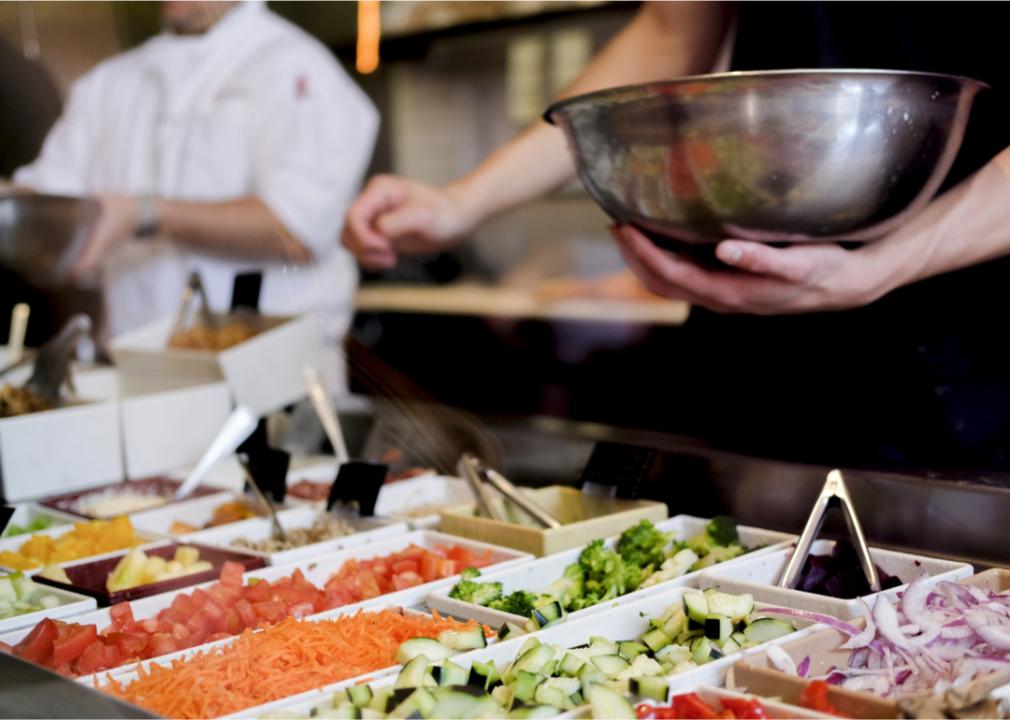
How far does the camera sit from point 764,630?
1.30 metres

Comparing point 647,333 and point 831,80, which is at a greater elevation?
point 831,80

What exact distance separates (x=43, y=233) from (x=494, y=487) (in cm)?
156

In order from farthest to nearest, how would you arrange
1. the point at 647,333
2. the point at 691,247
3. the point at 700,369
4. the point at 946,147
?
1. the point at 647,333
2. the point at 700,369
3. the point at 691,247
4. the point at 946,147

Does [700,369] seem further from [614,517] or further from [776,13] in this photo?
[776,13]

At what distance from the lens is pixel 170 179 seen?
3611 mm

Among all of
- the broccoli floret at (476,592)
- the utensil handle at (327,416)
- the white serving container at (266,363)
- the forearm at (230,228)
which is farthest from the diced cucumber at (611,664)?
the forearm at (230,228)

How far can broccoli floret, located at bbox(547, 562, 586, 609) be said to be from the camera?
5.05 feet

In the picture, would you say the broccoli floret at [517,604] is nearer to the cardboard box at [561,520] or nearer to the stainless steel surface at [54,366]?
the cardboard box at [561,520]

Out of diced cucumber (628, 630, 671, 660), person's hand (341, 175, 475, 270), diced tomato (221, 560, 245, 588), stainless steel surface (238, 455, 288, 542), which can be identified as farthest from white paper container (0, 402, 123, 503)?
diced cucumber (628, 630, 671, 660)

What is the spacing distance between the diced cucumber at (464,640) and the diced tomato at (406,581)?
32 cm

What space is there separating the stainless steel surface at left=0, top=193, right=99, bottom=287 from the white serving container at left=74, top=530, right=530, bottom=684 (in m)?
1.45

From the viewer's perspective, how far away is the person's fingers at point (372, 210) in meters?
2.15

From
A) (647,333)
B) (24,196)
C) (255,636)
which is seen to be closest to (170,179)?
(24,196)

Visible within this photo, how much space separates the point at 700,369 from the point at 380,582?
0.79m
